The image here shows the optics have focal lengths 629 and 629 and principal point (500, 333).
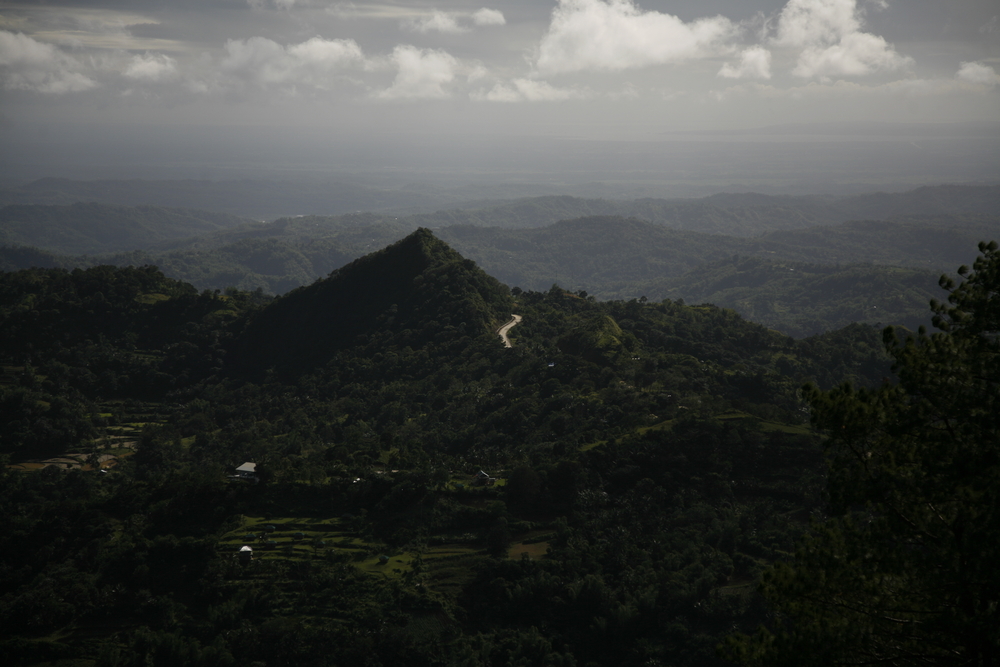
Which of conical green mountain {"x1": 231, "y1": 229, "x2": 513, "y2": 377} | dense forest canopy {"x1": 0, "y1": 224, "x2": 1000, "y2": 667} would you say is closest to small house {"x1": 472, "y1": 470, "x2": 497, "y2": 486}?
dense forest canopy {"x1": 0, "y1": 224, "x2": 1000, "y2": 667}

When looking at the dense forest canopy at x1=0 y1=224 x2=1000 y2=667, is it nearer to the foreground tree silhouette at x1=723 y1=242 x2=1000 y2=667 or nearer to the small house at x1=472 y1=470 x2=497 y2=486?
the foreground tree silhouette at x1=723 y1=242 x2=1000 y2=667

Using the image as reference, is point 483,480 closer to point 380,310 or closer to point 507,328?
point 507,328

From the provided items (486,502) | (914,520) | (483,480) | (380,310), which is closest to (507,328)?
(380,310)

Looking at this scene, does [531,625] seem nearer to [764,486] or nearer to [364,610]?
[364,610]

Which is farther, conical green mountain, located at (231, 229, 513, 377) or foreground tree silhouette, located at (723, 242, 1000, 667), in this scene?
conical green mountain, located at (231, 229, 513, 377)

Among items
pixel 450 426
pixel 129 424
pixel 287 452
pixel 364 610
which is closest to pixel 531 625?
pixel 364 610
